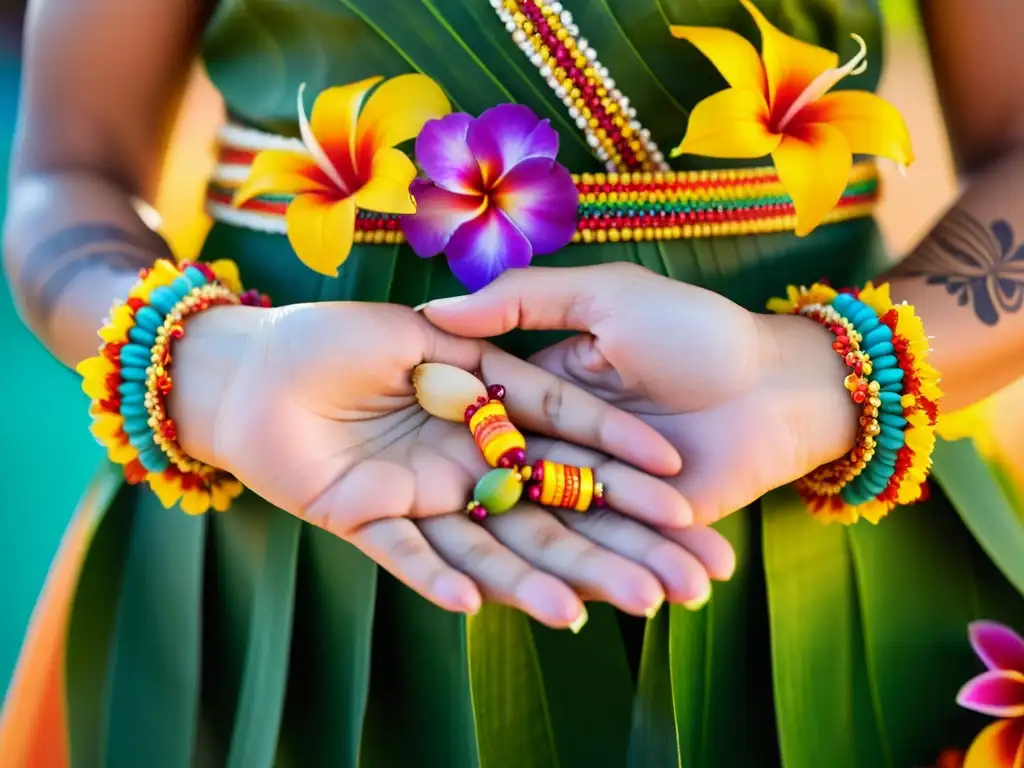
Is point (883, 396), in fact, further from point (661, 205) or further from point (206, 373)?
point (206, 373)

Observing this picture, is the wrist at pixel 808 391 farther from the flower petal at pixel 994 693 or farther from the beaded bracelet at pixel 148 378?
the beaded bracelet at pixel 148 378

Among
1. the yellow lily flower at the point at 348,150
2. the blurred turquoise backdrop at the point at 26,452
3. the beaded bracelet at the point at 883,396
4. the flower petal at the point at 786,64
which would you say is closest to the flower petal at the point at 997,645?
the beaded bracelet at the point at 883,396

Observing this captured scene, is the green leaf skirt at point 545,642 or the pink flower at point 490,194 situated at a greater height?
the pink flower at point 490,194

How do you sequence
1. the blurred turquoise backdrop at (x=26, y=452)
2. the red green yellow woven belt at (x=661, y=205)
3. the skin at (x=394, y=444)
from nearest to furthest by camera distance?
the skin at (x=394, y=444)
the red green yellow woven belt at (x=661, y=205)
the blurred turquoise backdrop at (x=26, y=452)

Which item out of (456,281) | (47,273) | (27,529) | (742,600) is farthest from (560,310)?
(27,529)

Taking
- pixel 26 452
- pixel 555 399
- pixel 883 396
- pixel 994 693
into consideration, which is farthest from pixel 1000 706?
pixel 26 452

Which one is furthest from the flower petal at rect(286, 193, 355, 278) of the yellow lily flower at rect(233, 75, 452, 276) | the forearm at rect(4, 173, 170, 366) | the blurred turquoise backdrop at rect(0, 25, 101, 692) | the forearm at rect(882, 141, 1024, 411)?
the blurred turquoise backdrop at rect(0, 25, 101, 692)

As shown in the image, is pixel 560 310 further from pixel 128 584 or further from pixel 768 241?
pixel 128 584
